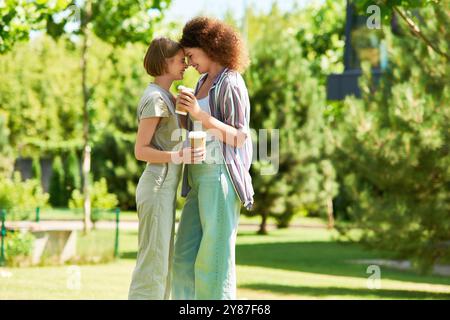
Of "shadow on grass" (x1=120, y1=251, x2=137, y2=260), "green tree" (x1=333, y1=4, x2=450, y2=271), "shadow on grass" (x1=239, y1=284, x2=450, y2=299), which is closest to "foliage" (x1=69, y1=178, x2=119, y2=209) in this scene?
"shadow on grass" (x1=120, y1=251, x2=137, y2=260)

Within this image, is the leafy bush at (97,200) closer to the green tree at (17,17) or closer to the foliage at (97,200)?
the foliage at (97,200)

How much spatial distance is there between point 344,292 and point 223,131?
29.4ft

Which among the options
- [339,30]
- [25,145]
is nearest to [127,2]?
[339,30]

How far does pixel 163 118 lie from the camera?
210 inches

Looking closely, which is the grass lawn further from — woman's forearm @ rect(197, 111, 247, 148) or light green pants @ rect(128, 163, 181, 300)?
woman's forearm @ rect(197, 111, 247, 148)

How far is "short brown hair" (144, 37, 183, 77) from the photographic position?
5.29 m

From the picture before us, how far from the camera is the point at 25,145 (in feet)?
154

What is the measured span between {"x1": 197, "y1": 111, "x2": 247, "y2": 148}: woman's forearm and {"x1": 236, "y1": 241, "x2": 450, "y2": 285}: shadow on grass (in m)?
9.80

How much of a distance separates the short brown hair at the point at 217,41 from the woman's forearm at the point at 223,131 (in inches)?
14.9

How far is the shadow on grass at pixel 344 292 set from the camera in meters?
13.2

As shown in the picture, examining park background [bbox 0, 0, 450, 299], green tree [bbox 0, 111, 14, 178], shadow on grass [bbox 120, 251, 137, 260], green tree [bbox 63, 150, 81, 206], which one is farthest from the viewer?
green tree [bbox 0, 111, 14, 178]

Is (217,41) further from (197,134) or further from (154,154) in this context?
(154,154)
